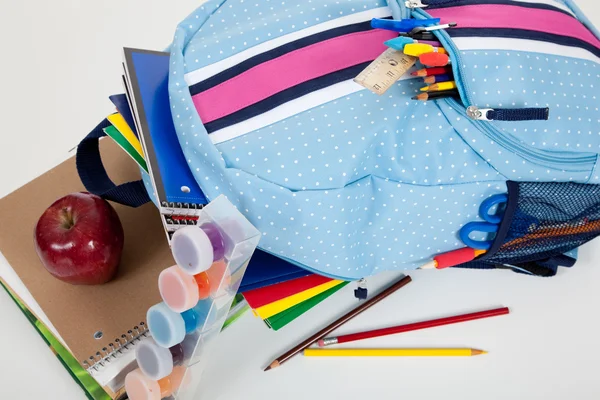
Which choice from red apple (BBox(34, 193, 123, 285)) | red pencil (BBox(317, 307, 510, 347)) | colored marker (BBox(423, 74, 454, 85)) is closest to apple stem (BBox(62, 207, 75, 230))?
red apple (BBox(34, 193, 123, 285))

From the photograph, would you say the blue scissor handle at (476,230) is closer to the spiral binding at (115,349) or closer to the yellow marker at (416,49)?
the yellow marker at (416,49)

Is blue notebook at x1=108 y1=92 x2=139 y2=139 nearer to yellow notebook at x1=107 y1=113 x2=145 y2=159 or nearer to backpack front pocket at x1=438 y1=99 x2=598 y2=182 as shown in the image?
yellow notebook at x1=107 y1=113 x2=145 y2=159

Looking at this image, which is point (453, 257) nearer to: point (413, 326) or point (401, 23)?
point (413, 326)

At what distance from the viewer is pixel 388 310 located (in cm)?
73

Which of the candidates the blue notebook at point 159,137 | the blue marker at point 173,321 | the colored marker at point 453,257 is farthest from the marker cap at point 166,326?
the colored marker at point 453,257

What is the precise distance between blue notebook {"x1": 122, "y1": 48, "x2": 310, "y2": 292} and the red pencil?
0.12m

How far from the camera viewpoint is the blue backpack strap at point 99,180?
67 centimetres

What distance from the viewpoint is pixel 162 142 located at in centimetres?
60

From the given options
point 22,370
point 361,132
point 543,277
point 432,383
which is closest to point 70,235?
point 22,370

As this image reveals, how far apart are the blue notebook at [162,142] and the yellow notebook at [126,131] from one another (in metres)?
0.01

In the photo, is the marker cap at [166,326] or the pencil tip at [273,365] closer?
the marker cap at [166,326]

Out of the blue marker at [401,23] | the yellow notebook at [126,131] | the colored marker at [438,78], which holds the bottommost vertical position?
the colored marker at [438,78]

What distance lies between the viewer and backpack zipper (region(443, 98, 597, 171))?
1.94 feet

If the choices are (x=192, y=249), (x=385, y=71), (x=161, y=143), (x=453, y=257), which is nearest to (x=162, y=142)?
(x=161, y=143)
